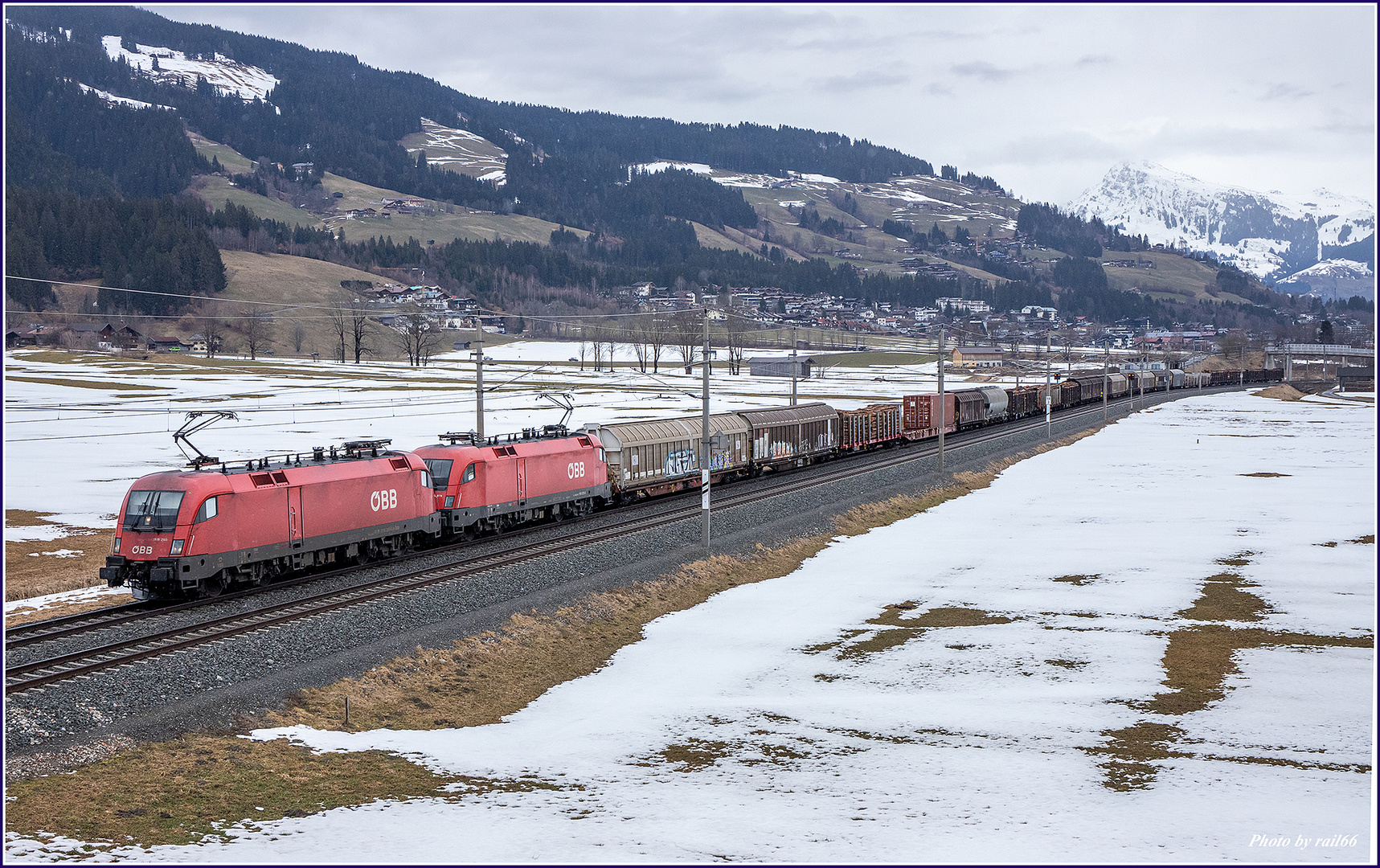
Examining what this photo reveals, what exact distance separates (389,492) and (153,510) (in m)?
8.64

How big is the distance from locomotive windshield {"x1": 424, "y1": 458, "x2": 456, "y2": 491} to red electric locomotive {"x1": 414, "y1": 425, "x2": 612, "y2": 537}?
0.10ft

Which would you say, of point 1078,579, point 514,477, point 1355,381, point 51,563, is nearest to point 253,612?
point 51,563

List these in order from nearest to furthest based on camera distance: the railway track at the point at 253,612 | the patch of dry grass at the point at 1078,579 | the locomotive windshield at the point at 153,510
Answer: the railway track at the point at 253,612, the locomotive windshield at the point at 153,510, the patch of dry grass at the point at 1078,579

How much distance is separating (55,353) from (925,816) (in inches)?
6643

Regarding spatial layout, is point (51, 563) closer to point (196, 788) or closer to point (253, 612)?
point (253, 612)

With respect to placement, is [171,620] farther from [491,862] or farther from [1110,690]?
[1110,690]

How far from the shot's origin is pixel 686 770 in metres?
20.4

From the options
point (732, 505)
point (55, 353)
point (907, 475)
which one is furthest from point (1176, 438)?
point (55, 353)

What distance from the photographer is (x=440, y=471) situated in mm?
42312

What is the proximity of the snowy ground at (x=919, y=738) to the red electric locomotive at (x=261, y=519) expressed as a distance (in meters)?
11.5

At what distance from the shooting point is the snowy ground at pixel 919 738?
16625mm

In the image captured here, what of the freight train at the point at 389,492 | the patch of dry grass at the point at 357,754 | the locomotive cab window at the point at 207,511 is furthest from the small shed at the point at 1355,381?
the locomotive cab window at the point at 207,511

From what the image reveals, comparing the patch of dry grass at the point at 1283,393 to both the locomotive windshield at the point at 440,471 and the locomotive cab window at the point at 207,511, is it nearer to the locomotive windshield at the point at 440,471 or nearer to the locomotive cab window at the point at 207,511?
the locomotive windshield at the point at 440,471

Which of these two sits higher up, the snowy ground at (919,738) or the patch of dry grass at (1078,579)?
the snowy ground at (919,738)
